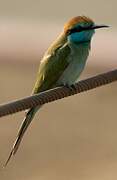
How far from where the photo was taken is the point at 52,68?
3.79m

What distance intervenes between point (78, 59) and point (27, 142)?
119 inches

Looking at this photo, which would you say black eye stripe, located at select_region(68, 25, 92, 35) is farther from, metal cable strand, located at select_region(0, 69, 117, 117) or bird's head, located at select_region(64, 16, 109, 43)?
metal cable strand, located at select_region(0, 69, 117, 117)

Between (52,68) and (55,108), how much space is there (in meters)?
3.57

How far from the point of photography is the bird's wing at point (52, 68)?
12.3ft

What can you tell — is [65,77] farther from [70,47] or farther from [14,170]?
[14,170]

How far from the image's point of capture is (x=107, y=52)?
895cm

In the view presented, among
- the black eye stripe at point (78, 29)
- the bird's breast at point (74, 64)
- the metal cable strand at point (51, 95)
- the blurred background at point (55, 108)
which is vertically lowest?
the blurred background at point (55, 108)

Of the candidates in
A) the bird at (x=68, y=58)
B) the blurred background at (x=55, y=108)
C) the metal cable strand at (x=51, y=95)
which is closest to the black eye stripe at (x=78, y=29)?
the bird at (x=68, y=58)

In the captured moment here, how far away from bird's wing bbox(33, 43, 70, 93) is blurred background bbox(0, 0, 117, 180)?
242 centimetres

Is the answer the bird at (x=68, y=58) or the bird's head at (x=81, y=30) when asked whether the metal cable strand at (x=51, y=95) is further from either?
the bird's head at (x=81, y=30)

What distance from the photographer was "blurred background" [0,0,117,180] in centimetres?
635

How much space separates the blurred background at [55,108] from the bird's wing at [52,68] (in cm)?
242

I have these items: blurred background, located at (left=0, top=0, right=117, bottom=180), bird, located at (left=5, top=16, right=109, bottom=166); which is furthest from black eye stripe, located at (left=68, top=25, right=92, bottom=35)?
blurred background, located at (left=0, top=0, right=117, bottom=180)

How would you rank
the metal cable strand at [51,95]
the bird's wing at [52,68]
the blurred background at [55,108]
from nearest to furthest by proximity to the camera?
the metal cable strand at [51,95] → the bird's wing at [52,68] → the blurred background at [55,108]
